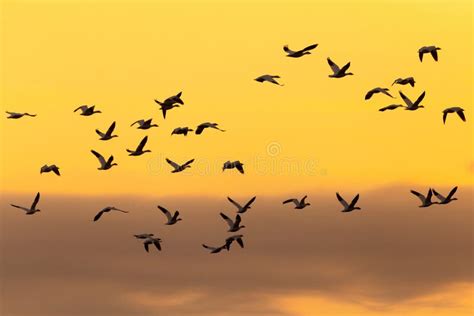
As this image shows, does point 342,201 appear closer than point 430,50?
No

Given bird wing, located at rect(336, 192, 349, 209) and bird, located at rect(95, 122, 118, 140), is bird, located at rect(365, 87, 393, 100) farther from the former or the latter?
bird, located at rect(95, 122, 118, 140)

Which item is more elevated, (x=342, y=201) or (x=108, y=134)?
(x=108, y=134)

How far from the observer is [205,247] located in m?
134

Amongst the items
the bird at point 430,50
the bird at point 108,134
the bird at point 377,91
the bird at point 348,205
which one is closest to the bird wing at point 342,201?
the bird at point 348,205

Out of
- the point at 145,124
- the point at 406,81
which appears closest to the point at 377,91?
the point at 406,81

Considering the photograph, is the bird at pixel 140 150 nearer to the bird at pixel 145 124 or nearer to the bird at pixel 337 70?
the bird at pixel 145 124

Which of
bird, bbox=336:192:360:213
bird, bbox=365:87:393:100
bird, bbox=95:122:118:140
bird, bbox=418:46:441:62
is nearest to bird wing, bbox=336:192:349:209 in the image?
bird, bbox=336:192:360:213

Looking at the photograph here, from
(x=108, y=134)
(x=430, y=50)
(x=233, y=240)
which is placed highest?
(x=430, y=50)

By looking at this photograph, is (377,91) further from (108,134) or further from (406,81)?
(108,134)

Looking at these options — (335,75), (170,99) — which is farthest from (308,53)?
(170,99)

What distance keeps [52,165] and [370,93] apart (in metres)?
26.1

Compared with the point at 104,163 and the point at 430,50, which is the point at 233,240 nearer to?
the point at 104,163

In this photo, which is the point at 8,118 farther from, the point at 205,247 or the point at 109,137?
the point at 205,247

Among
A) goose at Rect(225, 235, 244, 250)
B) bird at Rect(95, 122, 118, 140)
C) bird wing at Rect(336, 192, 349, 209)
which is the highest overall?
bird at Rect(95, 122, 118, 140)
